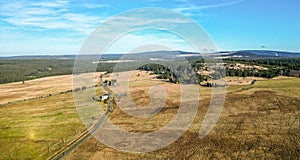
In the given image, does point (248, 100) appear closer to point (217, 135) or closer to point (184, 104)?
point (184, 104)

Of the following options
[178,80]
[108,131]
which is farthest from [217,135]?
[178,80]

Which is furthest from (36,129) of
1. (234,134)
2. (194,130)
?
(234,134)

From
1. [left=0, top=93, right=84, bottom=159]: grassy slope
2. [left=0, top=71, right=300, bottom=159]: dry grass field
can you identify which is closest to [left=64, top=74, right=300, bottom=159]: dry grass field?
[left=0, top=71, right=300, bottom=159]: dry grass field

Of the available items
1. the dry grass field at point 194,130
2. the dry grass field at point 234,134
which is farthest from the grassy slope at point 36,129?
the dry grass field at point 234,134

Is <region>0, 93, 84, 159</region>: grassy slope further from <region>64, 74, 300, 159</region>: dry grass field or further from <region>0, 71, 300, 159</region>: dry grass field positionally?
<region>64, 74, 300, 159</region>: dry grass field

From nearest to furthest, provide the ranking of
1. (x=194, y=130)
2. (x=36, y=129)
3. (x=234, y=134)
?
(x=234, y=134)
(x=194, y=130)
(x=36, y=129)

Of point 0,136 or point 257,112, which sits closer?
point 0,136

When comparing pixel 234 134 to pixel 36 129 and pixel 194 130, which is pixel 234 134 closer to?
pixel 194 130

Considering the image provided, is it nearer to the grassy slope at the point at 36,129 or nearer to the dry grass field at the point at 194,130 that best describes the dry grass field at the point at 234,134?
the dry grass field at the point at 194,130

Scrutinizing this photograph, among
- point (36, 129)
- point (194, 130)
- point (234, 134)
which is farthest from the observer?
point (36, 129)
